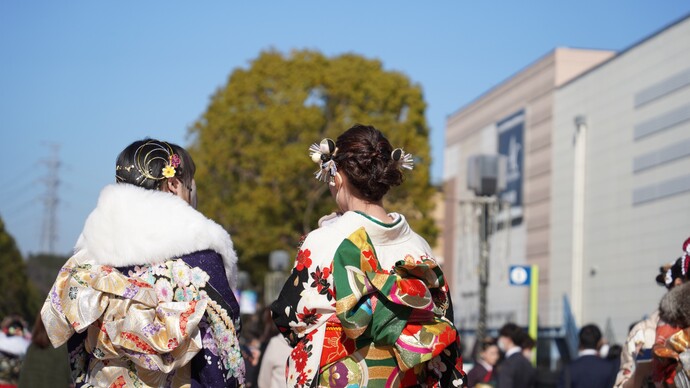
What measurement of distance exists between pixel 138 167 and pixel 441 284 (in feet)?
4.69

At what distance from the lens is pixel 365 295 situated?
417 centimetres

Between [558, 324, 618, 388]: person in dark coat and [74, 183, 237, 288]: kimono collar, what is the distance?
239 inches

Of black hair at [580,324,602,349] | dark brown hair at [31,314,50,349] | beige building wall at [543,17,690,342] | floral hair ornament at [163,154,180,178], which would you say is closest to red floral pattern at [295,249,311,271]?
floral hair ornament at [163,154,180,178]

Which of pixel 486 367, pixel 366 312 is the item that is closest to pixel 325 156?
pixel 366 312

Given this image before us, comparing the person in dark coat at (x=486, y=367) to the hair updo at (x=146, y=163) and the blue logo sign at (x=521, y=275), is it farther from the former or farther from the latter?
the hair updo at (x=146, y=163)

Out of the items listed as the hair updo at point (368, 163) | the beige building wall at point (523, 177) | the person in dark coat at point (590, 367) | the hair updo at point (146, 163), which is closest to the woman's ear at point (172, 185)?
the hair updo at point (146, 163)

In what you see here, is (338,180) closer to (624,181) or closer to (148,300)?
(148,300)

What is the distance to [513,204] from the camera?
53750 millimetres

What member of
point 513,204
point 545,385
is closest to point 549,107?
point 513,204

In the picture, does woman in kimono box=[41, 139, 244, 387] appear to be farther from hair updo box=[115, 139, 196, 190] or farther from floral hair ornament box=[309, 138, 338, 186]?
floral hair ornament box=[309, 138, 338, 186]

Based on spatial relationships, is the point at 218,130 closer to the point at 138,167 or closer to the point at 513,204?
the point at 513,204

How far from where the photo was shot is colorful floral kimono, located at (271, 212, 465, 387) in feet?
13.7

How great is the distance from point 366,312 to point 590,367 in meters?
6.70

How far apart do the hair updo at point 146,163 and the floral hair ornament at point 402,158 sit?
1.05 m
